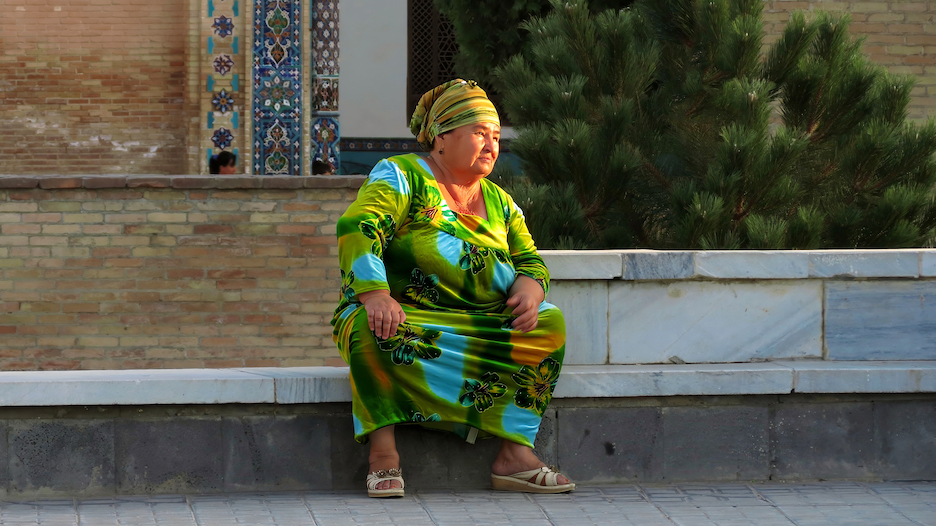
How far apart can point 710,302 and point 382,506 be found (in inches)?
55.7

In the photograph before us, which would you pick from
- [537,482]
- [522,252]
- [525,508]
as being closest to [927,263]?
[522,252]

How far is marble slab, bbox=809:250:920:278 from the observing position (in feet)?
13.3

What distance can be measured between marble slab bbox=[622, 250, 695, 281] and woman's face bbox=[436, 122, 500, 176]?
2.14 ft

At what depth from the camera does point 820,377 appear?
3877 mm

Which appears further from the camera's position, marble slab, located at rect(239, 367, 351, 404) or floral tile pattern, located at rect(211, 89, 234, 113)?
floral tile pattern, located at rect(211, 89, 234, 113)

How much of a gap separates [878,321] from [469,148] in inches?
65.6

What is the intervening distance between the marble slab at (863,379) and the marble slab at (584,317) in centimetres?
68

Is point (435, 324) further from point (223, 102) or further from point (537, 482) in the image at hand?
point (223, 102)

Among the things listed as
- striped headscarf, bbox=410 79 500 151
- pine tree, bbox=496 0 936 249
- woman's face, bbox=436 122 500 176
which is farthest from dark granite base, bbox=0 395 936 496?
pine tree, bbox=496 0 936 249

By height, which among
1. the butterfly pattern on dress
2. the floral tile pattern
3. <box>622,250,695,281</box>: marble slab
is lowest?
the butterfly pattern on dress

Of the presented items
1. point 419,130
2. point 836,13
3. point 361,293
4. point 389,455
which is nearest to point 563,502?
point 389,455

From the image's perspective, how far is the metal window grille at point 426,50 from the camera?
1252cm

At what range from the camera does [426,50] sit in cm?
1257

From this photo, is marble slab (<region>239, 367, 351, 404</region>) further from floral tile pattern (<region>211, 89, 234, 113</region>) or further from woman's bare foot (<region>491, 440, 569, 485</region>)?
floral tile pattern (<region>211, 89, 234, 113</region>)
